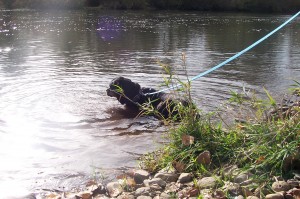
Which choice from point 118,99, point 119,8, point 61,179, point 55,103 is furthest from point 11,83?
point 119,8

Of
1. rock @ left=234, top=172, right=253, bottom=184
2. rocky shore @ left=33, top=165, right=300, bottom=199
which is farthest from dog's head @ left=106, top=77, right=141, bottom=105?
rock @ left=234, top=172, right=253, bottom=184

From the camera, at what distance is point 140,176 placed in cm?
499

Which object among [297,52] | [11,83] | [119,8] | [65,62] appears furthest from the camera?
[119,8]

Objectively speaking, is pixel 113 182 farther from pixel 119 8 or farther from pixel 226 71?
pixel 119 8

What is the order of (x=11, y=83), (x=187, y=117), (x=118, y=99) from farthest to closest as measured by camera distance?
(x=11, y=83), (x=118, y=99), (x=187, y=117)

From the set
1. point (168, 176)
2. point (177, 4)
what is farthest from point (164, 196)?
point (177, 4)

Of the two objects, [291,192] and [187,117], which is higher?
[187,117]

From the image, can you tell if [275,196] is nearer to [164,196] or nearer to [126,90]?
[164,196]

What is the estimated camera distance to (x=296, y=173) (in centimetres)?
420

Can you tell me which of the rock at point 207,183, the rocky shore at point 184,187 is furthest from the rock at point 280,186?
the rock at point 207,183

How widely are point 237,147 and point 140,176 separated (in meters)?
1.18

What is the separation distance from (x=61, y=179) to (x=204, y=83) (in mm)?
5888

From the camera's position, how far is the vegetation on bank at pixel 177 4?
45.0 metres

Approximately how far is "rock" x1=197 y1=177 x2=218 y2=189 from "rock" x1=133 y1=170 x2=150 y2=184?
0.76 meters
